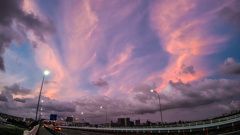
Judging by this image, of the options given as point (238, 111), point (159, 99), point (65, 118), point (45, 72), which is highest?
point (45, 72)

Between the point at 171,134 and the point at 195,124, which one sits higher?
the point at 195,124

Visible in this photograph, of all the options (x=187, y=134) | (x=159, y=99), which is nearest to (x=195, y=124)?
(x=187, y=134)

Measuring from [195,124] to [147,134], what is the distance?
10027mm

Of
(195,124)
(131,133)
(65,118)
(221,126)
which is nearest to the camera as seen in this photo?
(221,126)

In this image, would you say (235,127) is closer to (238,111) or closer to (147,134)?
(238,111)

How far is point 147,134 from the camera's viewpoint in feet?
104

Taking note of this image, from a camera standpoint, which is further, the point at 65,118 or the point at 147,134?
the point at 65,118

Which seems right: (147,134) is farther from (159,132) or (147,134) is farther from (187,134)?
(187,134)

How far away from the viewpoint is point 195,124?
25.9 m

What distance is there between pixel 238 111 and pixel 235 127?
1030 centimetres

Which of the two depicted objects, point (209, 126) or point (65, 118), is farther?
point (65, 118)

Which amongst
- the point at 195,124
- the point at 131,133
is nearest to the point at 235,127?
the point at 195,124

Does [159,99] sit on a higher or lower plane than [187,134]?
higher

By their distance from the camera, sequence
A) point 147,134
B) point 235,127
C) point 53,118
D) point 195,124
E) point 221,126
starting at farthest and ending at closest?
1. point 53,118
2. point 147,134
3. point 195,124
4. point 221,126
5. point 235,127
